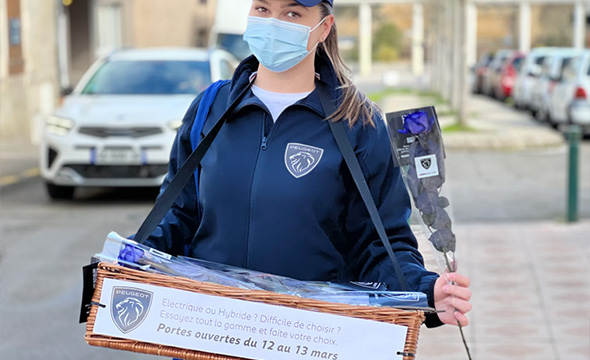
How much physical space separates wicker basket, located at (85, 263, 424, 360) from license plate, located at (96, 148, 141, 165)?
27.8 ft

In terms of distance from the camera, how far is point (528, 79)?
89.4ft

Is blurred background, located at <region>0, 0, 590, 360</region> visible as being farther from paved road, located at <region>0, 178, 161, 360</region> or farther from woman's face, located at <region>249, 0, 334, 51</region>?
woman's face, located at <region>249, 0, 334, 51</region>

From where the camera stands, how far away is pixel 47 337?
20.0 ft

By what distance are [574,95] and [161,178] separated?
11027mm

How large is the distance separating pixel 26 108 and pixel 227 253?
1754 cm

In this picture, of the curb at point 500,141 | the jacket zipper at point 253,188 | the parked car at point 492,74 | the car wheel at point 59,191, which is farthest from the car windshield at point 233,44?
the jacket zipper at point 253,188

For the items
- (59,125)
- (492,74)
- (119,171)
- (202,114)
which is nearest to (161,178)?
(119,171)

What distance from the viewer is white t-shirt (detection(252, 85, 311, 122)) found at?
8.59 feet

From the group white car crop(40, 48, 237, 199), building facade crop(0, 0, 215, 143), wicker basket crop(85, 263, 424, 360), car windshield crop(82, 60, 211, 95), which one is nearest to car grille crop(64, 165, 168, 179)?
white car crop(40, 48, 237, 199)

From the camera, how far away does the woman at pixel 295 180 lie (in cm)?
255

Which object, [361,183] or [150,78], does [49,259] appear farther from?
[361,183]

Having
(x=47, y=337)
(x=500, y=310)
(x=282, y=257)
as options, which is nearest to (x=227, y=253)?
(x=282, y=257)

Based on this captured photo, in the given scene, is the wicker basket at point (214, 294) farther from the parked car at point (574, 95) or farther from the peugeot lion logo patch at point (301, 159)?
the parked car at point (574, 95)

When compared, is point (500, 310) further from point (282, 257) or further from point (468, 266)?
point (282, 257)
